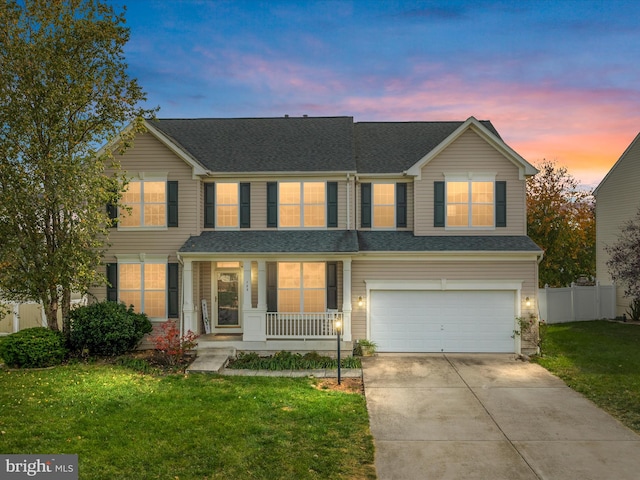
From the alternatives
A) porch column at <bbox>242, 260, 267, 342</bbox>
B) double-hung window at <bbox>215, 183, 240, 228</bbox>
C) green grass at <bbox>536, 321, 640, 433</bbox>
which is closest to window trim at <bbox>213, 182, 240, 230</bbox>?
double-hung window at <bbox>215, 183, 240, 228</bbox>

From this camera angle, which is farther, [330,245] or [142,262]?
[142,262]

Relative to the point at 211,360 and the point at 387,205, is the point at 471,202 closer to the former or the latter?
the point at 387,205

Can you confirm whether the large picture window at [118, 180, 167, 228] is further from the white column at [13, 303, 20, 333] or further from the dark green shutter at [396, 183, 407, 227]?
the dark green shutter at [396, 183, 407, 227]

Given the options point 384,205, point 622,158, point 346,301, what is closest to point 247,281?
point 346,301

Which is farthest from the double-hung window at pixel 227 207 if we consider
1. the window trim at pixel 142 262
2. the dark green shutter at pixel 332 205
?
the dark green shutter at pixel 332 205

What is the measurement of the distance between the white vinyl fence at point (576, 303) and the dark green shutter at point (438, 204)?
308 inches

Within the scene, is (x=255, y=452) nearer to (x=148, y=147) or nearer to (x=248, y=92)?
(x=148, y=147)

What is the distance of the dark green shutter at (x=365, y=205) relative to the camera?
15.3 meters

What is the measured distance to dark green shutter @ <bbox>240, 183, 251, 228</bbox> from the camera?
1508 centimetres

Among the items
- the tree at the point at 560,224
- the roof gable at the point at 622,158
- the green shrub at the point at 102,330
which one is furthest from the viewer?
the tree at the point at 560,224

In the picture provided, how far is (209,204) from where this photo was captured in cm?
1509

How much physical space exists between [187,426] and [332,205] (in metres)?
9.16

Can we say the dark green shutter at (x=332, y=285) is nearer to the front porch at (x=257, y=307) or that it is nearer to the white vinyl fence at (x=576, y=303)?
the front porch at (x=257, y=307)

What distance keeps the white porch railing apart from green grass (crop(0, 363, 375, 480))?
3.00 m
